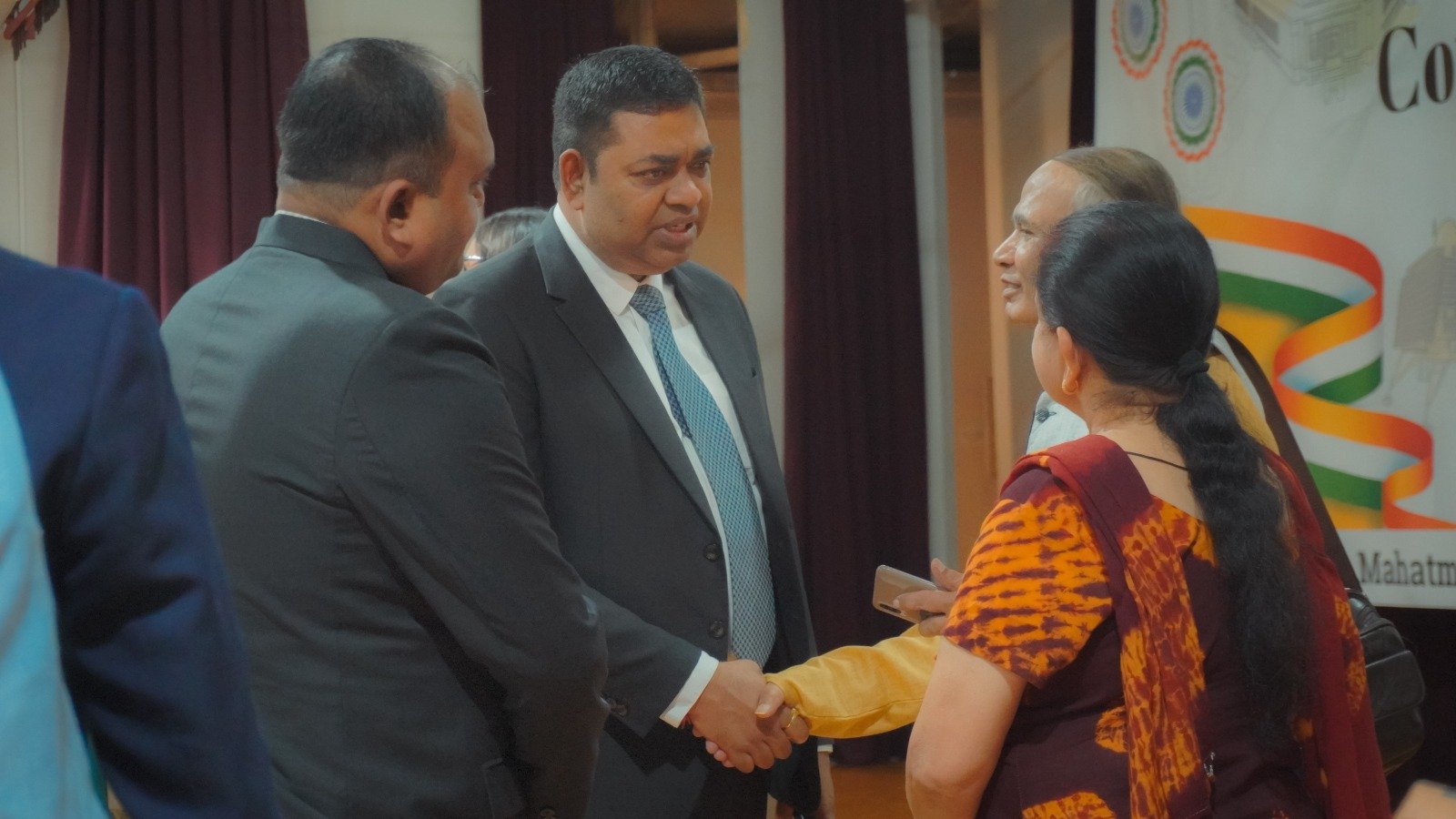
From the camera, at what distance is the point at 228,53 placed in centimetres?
430

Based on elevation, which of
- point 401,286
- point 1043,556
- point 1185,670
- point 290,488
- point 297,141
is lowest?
point 1185,670

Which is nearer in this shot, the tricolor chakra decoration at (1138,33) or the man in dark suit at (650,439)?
the man in dark suit at (650,439)

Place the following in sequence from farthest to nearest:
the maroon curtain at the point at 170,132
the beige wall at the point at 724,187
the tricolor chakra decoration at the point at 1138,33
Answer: the beige wall at the point at 724,187, the maroon curtain at the point at 170,132, the tricolor chakra decoration at the point at 1138,33

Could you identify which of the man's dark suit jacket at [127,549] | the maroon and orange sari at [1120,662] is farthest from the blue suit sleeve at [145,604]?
the maroon and orange sari at [1120,662]

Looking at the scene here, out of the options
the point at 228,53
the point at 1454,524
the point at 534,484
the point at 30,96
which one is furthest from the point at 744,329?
the point at 30,96

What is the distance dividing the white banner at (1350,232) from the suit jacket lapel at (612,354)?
1842mm

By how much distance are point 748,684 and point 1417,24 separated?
221 centimetres

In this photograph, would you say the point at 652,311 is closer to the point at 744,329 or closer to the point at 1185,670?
the point at 744,329

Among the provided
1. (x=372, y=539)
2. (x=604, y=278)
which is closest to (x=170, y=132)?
(x=604, y=278)

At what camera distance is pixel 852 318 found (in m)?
4.98

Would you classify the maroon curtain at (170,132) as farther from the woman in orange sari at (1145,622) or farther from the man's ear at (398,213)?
the woman in orange sari at (1145,622)

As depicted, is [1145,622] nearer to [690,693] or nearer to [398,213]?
[690,693]

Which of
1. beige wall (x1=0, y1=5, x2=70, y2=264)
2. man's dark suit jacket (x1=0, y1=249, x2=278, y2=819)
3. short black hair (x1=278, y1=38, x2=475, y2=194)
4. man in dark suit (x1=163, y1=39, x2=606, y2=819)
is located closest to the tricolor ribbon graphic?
man in dark suit (x1=163, y1=39, x2=606, y2=819)

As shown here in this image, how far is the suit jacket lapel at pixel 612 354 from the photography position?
202 cm
